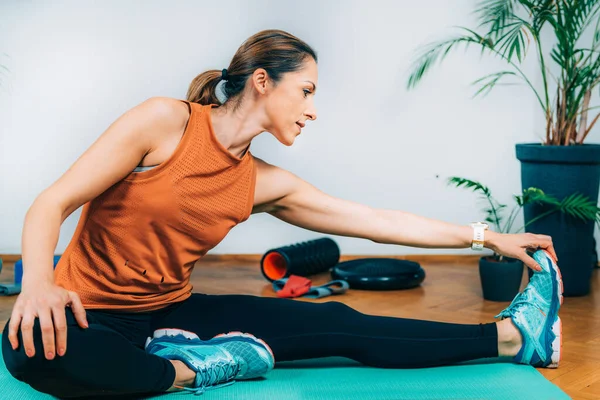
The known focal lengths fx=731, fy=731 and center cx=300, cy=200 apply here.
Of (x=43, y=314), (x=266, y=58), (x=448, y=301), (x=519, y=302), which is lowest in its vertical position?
(x=448, y=301)

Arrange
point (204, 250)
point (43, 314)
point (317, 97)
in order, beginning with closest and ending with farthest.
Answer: point (43, 314) < point (204, 250) < point (317, 97)

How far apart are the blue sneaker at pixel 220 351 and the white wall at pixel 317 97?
85.7 inches

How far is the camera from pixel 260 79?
5.97 ft

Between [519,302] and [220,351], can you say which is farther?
[519,302]

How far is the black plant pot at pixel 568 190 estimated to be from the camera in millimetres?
3133

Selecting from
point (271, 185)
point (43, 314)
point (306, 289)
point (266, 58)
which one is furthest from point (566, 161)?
point (43, 314)

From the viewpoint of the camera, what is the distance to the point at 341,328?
194 cm

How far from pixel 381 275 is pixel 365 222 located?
4.35 feet

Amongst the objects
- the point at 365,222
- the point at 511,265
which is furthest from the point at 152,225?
the point at 511,265

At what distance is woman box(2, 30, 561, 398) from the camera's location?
157cm

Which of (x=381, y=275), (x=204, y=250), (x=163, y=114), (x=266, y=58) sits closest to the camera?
(x=163, y=114)

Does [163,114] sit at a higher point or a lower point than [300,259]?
higher

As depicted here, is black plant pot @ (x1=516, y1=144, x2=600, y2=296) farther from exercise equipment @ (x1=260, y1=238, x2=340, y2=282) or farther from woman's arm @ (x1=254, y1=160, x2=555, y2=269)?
woman's arm @ (x1=254, y1=160, x2=555, y2=269)

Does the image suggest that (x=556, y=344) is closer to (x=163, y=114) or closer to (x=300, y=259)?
(x=163, y=114)
